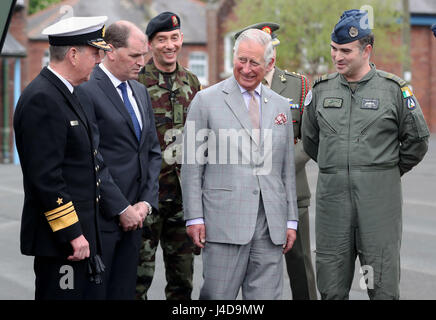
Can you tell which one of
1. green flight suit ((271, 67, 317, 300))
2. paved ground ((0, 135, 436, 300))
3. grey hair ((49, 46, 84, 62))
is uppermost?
grey hair ((49, 46, 84, 62))

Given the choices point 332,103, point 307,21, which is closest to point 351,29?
point 332,103

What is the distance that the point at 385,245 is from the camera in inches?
186

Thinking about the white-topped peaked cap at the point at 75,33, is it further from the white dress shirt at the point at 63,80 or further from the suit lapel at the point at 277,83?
the suit lapel at the point at 277,83

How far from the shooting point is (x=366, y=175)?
4707mm

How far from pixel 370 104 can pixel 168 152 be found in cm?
155

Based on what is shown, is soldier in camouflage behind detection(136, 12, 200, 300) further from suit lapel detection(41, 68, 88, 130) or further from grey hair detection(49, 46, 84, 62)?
grey hair detection(49, 46, 84, 62)

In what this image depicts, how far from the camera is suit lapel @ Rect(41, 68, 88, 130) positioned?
151 inches

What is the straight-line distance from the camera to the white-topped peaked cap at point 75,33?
389cm

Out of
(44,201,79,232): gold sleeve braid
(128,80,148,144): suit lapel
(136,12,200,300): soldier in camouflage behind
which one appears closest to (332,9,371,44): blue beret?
(136,12,200,300): soldier in camouflage behind

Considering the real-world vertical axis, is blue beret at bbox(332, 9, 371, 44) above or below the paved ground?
above

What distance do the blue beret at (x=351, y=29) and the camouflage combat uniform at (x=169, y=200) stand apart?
1.28 meters

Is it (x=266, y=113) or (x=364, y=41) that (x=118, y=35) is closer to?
(x=266, y=113)

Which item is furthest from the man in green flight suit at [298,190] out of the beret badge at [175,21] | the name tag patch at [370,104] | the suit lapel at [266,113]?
the suit lapel at [266,113]
